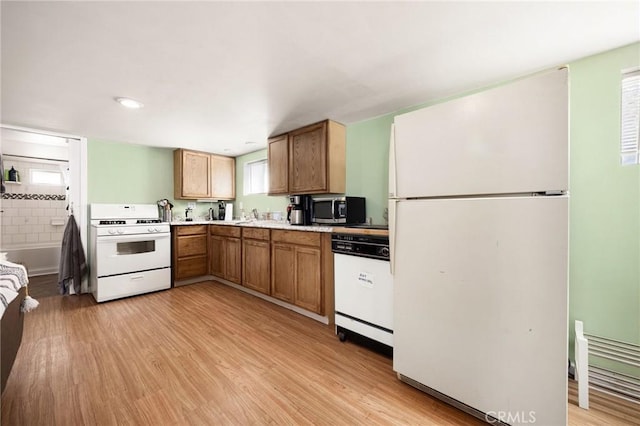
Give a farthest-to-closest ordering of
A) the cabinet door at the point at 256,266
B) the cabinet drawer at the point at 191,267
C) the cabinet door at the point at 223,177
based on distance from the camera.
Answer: the cabinet door at the point at 223,177 → the cabinet drawer at the point at 191,267 → the cabinet door at the point at 256,266

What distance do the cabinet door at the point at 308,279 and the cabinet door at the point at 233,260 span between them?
1.20m

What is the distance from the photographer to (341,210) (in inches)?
107

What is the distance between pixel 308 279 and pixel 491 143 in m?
1.96

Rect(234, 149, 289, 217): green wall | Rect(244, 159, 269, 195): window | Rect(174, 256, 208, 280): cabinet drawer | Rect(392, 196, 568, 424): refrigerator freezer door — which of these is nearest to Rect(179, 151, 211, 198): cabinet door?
Rect(234, 149, 289, 217): green wall

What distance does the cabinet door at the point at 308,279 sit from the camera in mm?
2543

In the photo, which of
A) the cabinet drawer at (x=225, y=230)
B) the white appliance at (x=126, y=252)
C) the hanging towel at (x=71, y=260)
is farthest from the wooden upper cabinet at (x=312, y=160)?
the hanging towel at (x=71, y=260)

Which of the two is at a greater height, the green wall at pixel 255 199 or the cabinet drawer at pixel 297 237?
the green wall at pixel 255 199

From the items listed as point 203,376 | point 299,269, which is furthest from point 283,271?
point 203,376

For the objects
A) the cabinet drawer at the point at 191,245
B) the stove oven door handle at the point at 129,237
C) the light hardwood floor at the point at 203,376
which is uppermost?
the stove oven door handle at the point at 129,237

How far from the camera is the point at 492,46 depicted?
160 centimetres

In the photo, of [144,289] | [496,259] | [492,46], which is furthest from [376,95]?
[144,289]

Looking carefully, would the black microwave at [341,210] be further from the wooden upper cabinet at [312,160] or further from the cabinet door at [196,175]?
the cabinet door at [196,175]

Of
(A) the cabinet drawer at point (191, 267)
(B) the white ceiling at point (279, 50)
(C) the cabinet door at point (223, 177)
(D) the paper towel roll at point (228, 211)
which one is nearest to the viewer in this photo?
(B) the white ceiling at point (279, 50)

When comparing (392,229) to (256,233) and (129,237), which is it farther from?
(129,237)
